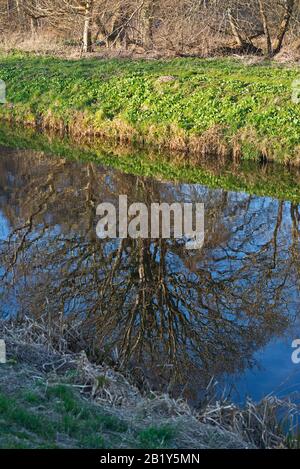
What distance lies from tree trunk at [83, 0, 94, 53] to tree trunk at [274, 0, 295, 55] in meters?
7.82

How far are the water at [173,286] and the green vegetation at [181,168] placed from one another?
72 cm

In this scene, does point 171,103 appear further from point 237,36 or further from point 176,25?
point 237,36

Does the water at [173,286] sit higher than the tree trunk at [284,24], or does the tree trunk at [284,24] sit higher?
the tree trunk at [284,24]

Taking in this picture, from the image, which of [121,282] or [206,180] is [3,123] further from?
[121,282]

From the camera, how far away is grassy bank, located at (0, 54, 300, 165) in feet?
56.2

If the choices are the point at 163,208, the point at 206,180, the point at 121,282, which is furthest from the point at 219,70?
the point at 121,282

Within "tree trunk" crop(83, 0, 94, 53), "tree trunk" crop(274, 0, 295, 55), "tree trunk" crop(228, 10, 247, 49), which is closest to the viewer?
"tree trunk" crop(274, 0, 295, 55)

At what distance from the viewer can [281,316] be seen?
29.9 feet

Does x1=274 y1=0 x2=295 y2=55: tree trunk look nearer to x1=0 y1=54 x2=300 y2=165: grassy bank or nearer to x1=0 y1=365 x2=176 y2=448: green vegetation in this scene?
x1=0 y1=54 x2=300 y2=165: grassy bank

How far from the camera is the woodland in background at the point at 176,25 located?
25500 millimetres

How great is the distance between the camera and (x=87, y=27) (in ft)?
89.4

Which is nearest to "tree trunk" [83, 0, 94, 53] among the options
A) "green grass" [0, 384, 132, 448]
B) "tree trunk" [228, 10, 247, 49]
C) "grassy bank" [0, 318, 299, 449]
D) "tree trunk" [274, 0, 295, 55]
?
"tree trunk" [228, 10, 247, 49]

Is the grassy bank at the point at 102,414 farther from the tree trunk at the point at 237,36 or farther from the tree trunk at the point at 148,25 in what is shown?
the tree trunk at the point at 148,25

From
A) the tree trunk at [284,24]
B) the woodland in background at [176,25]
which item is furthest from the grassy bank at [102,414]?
the tree trunk at [284,24]
